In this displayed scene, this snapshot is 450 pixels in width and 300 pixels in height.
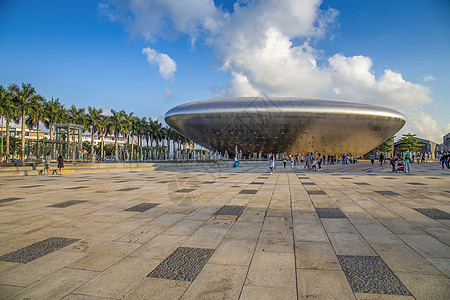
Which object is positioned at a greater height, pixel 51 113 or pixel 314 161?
pixel 51 113

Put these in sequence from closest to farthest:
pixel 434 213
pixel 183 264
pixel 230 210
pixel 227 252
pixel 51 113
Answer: pixel 183 264, pixel 227 252, pixel 434 213, pixel 230 210, pixel 51 113

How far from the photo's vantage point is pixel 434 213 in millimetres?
5559

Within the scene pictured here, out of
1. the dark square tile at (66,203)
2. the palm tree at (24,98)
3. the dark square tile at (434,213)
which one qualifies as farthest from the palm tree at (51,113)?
the dark square tile at (434,213)

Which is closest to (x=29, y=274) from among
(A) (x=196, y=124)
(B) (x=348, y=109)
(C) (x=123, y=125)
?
(A) (x=196, y=124)

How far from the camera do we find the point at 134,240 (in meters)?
4.01

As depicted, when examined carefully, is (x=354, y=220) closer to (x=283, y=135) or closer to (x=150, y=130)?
(x=283, y=135)

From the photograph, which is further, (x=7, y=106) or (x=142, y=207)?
(x=7, y=106)

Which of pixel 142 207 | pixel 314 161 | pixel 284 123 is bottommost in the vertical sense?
pixel 142 207

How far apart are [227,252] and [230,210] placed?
265 cm

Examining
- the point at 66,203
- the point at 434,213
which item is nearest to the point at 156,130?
the point at 66,203

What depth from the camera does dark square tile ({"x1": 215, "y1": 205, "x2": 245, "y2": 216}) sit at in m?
5.72

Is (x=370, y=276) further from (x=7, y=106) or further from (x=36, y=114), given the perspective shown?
(x=36, y=114)

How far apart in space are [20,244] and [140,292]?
2.77 meters

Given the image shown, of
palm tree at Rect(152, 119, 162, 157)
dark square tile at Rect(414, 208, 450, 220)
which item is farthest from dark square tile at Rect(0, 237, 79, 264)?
palm tree at Rect(152, 119, 162, 157)
